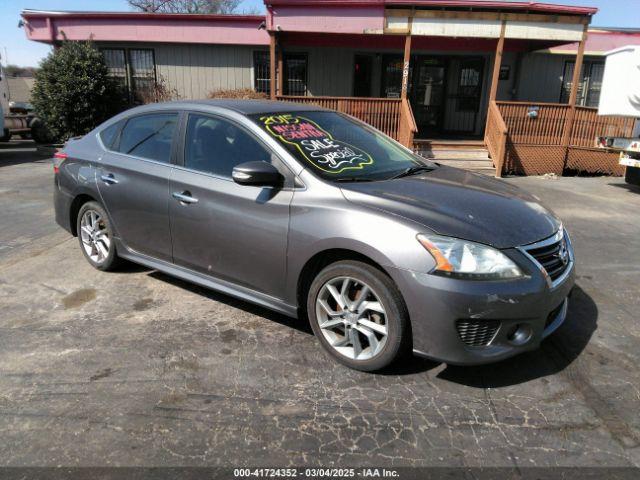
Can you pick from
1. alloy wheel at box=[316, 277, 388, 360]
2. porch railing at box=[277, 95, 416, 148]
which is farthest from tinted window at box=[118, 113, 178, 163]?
porch railing at box=[277, 95, 416, 148]

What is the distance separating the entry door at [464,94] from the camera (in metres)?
14.6

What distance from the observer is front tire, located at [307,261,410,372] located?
2.87 metres

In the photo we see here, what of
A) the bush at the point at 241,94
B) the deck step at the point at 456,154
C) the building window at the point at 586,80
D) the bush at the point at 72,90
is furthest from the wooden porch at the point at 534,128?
the bush at the point at 72,90

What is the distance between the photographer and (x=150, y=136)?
4.25 metres

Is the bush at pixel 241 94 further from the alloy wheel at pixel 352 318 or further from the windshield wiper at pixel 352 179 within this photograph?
the alloy wheel at pixel 352 318

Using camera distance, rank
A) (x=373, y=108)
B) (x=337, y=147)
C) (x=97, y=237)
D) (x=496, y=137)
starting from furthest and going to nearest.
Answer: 1. (x=373, y=108)
2. (x=496, y=137)
3. (x=97, y=237)
4. (x=337, y=147)

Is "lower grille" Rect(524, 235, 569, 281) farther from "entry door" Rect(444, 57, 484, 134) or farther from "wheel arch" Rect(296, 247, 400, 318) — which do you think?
"entry door" Rect(444, 57, 484, 134)

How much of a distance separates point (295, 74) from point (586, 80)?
898 cm

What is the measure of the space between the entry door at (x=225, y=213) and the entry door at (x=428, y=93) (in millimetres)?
11622

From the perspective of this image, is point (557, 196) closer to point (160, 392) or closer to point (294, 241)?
point (294, 241)

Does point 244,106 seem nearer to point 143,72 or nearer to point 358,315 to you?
point 358,315

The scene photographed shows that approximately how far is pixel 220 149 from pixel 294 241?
1.06m

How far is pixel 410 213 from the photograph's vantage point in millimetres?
2902

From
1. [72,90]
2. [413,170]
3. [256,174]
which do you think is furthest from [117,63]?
[256,174]
